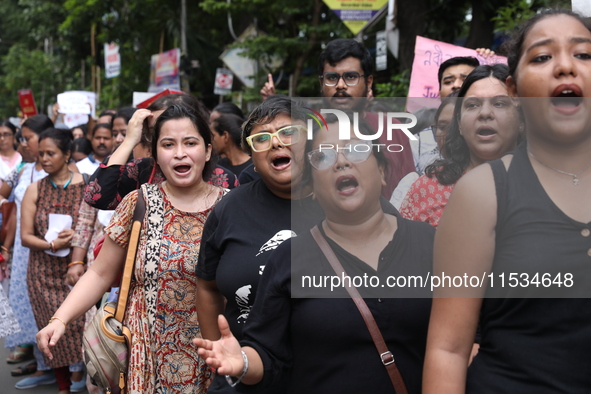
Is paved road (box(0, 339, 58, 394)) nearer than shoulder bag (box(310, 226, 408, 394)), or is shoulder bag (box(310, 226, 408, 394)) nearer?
shoulder bag (box(310, 226, 408, 394))

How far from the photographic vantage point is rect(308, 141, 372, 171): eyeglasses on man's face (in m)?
2.04

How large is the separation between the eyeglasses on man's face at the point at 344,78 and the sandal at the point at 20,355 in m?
4.55

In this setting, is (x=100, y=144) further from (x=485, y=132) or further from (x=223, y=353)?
(x=485, y=132)

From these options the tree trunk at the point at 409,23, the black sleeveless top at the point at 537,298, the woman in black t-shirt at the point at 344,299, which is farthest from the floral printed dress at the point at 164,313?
the tree trunk at the point at 409,23

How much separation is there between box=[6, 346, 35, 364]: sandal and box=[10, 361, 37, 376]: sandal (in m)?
0.26

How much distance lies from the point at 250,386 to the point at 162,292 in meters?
1.13

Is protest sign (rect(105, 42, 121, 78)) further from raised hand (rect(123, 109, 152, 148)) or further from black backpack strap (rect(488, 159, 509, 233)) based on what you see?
black backpack strap (rect(488, 159, 509, 233))

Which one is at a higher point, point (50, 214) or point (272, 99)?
point (272, 99)

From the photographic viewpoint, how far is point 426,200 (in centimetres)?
201

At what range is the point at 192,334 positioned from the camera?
3.20m

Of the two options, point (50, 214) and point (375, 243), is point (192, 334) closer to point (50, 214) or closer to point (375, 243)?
point (375, 243)

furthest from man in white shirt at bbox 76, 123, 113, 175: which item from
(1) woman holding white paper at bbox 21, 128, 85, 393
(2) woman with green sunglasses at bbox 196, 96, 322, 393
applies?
(2) woman with green sunglasses at bbox 196, 96, 322, 393

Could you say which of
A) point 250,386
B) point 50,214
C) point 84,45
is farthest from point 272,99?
point 84,45

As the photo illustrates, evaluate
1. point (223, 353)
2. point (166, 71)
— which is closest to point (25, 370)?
point (223, 353)
